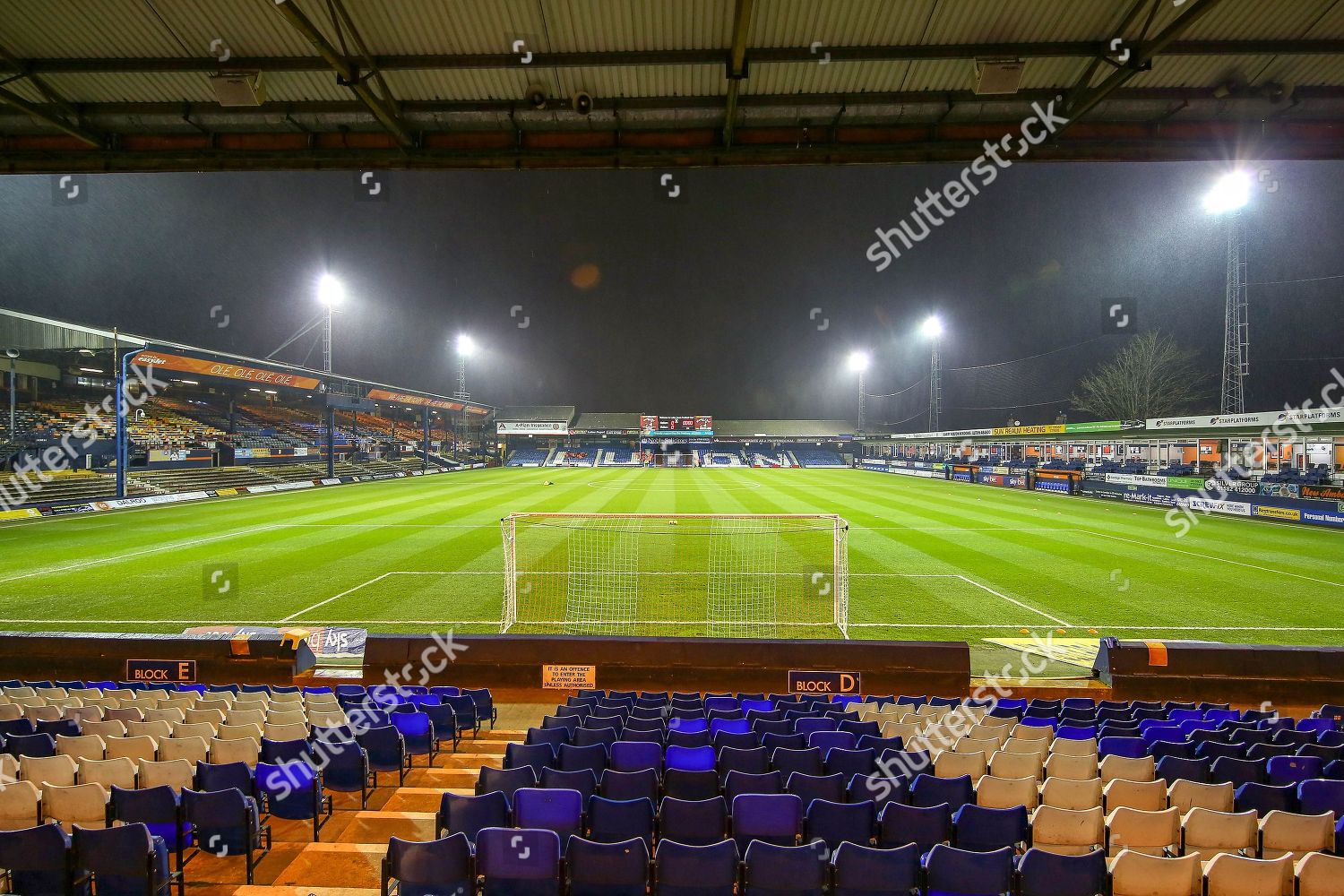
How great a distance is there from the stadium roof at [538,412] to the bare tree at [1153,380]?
5984 cm

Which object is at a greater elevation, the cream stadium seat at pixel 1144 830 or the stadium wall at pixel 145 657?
the cream stadium seat at pixel 1144 830

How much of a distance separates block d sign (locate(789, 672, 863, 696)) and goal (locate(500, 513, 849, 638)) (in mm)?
2180

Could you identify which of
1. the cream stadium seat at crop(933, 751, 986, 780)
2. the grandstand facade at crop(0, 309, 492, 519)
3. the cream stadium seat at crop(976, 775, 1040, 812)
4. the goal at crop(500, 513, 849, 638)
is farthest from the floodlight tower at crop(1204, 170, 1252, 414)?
the grandstand facade at crop(0, 309, 492, 519)

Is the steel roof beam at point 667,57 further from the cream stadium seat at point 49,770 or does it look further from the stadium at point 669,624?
the cream stadium seat at point 49,770

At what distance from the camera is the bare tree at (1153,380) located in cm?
4116

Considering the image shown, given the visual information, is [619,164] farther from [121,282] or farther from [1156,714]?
[121,282]

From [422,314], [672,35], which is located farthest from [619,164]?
[422,314]

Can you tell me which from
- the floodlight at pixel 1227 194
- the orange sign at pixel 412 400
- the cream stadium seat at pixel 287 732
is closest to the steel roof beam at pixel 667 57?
the cream stadium seat at pixel 287 732

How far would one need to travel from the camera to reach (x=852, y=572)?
50.8 feet

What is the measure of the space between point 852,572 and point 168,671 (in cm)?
1413

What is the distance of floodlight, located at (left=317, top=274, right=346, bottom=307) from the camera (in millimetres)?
39250

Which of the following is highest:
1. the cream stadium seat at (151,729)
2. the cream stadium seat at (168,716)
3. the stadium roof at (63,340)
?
the stadium roof at (63,340)

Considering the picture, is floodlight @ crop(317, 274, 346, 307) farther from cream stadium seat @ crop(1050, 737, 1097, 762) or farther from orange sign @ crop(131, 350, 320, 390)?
cream stadium seat @ crop(1050, 737, 1097, 762)

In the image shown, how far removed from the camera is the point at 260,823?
15.0ft
